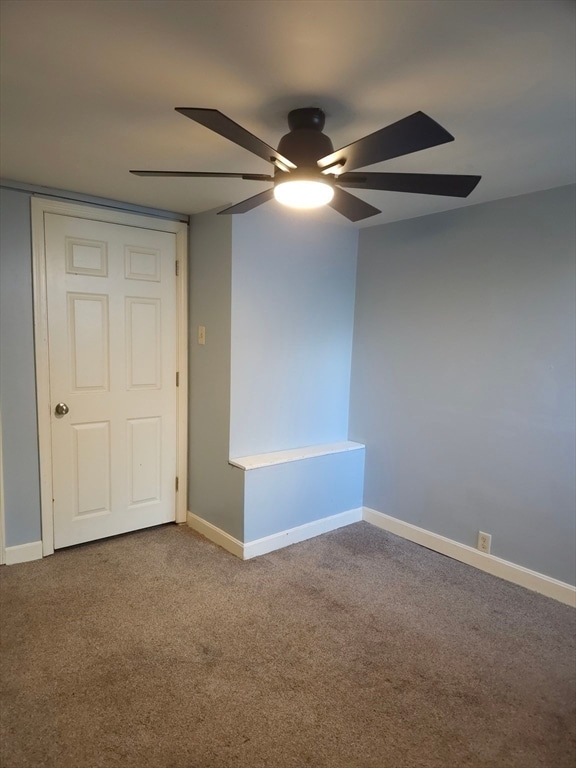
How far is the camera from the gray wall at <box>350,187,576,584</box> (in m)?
2.49

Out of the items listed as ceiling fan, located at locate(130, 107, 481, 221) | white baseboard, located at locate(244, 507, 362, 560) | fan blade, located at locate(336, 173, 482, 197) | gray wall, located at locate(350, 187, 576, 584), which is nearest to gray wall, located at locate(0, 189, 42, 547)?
white baseboard, located at locate(244, 507, 362, 560)

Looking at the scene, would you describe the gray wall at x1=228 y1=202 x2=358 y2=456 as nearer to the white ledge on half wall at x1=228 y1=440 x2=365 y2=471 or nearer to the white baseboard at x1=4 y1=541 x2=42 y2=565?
the white ledge on half wall at x1=228 y1=440 x2=365 y2=471

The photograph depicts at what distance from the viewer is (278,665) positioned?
197cm

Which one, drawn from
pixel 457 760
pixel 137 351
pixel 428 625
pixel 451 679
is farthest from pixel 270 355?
pixel 457 760

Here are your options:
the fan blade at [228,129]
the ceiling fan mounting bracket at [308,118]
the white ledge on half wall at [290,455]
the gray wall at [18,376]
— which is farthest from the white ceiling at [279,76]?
the white ledge on half wall at [290,455]

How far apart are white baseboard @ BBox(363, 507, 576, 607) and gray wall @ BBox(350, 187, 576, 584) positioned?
44mm

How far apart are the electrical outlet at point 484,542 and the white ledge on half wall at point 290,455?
3.40 feet

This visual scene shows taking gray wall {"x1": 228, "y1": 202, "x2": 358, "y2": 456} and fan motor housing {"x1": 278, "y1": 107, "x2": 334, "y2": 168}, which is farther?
gray wall {"x1": 228, "y1": 202, "x2": 358, "y2": 456}

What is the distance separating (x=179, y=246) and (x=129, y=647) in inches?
96.5

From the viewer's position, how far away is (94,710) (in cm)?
171

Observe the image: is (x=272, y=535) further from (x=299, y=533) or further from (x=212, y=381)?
(x=212, y=381)

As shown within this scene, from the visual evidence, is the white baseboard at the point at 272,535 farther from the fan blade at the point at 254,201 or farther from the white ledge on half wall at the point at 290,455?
the fan blade at the point at 254,201

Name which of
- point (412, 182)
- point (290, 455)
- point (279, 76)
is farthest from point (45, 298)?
point (412, 182)

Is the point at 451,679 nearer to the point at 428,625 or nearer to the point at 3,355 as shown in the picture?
the point at 428,625
